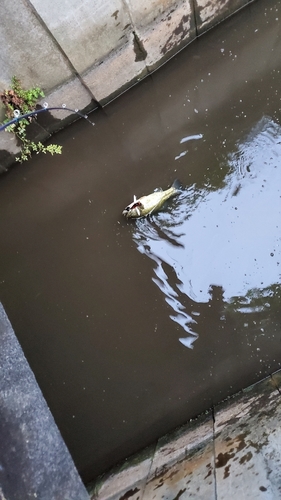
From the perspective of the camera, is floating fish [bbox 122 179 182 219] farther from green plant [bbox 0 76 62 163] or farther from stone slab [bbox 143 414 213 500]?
stone slab [bbox 143 414 213 500]

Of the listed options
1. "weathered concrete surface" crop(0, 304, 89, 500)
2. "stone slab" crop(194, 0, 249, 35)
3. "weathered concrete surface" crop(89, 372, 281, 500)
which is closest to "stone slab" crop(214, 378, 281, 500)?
"weathered concrete surface" crop(89, 372, 281, 500)

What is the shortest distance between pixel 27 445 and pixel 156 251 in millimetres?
2185

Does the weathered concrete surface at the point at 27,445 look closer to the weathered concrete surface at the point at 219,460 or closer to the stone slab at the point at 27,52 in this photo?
the weathered concrete surface at the point at 219,460

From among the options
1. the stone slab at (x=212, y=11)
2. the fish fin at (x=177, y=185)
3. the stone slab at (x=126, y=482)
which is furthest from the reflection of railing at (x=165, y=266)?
the stone slab at (x=212, y=11)

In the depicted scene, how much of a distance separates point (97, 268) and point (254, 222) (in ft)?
5.77

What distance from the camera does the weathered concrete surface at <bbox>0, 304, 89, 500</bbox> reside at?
291 cm

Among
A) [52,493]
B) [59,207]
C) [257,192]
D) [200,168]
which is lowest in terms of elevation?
[52,493]

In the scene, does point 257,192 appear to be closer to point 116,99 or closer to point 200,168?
point 200,168

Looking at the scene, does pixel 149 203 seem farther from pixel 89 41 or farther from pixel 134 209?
pixel 89 41

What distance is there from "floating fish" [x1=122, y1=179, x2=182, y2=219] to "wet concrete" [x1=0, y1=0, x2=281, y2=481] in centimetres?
11

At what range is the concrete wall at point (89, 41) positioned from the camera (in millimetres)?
3902

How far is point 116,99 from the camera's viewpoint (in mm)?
4609

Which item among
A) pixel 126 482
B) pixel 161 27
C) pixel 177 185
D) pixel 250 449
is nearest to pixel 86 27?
pixel 161 27

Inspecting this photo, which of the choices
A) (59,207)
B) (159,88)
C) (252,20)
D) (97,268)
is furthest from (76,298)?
(252,20)
